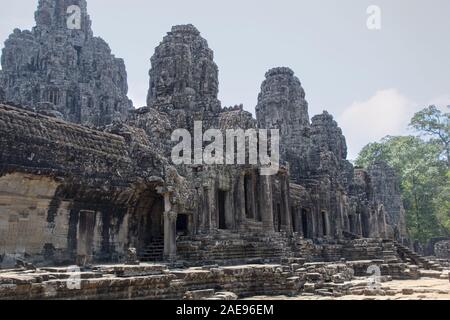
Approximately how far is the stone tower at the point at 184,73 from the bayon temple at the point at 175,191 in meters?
0.07

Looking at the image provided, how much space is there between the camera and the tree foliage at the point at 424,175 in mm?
45969

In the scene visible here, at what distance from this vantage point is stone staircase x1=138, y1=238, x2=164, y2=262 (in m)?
16.5

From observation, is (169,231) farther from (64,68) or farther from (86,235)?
(64,68)

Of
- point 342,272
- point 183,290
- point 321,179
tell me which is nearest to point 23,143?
point 183,290

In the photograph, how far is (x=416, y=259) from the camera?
1041 inches

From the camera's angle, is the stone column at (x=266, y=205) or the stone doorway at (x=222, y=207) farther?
the stone column at (x=266, y=205)

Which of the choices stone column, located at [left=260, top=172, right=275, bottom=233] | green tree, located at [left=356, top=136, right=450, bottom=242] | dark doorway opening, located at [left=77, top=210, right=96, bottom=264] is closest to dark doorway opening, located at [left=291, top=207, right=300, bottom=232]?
stone column, located at [left=260, top=172, right=275, bottom=233]

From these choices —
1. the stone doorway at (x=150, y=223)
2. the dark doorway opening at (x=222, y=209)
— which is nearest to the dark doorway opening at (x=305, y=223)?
the dark doorway opening at (x=222, y=209)

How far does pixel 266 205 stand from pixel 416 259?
10.9 metres

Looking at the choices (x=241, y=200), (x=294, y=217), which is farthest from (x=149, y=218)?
(x=294, y=217)

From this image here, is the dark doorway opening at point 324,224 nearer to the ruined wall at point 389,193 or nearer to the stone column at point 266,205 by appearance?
the stone column at point 266,205

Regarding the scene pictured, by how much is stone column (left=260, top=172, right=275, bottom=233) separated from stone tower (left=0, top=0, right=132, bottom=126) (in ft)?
91.1

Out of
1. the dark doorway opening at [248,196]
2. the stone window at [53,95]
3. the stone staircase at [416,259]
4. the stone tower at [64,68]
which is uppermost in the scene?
the stone tower at [64,68]
